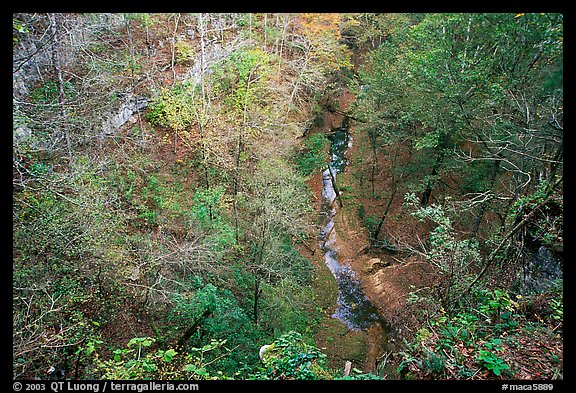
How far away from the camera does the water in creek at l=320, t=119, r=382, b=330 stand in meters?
11.3

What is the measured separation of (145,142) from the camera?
11.7 metres

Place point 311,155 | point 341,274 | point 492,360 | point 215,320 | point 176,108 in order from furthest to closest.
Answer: point 311,155 < point 341,274 < point 176,108 < point 215,320 < point 492,360

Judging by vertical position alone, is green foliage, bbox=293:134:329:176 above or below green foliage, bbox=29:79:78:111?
below

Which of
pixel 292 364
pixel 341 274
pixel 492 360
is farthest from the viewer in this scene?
pixel 341 274

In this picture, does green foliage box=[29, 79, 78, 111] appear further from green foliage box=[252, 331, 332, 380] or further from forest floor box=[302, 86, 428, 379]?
forest floor box=[302, 86, 428, 379]

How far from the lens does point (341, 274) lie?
42.1 ft

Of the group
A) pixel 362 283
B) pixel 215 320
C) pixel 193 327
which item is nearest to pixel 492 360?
pixel 215 320

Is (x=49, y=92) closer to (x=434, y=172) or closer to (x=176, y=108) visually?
(x=176, y=108)

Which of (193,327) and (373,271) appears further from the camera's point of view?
(373,271)

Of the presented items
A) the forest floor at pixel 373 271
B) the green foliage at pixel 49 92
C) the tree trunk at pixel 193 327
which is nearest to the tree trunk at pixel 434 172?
the forest floor at pixel 373 271

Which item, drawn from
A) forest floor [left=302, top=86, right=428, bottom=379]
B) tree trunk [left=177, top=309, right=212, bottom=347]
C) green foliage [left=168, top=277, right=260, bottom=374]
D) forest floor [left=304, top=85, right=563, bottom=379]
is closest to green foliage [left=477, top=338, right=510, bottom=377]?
forest floor [left=304, top=85, right=563, bottom=379]

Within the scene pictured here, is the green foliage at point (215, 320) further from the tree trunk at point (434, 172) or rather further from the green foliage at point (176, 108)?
the tree trunk at point (434, 172)

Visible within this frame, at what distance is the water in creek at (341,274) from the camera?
11312mm

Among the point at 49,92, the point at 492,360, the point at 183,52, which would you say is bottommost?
the point at 492,360
